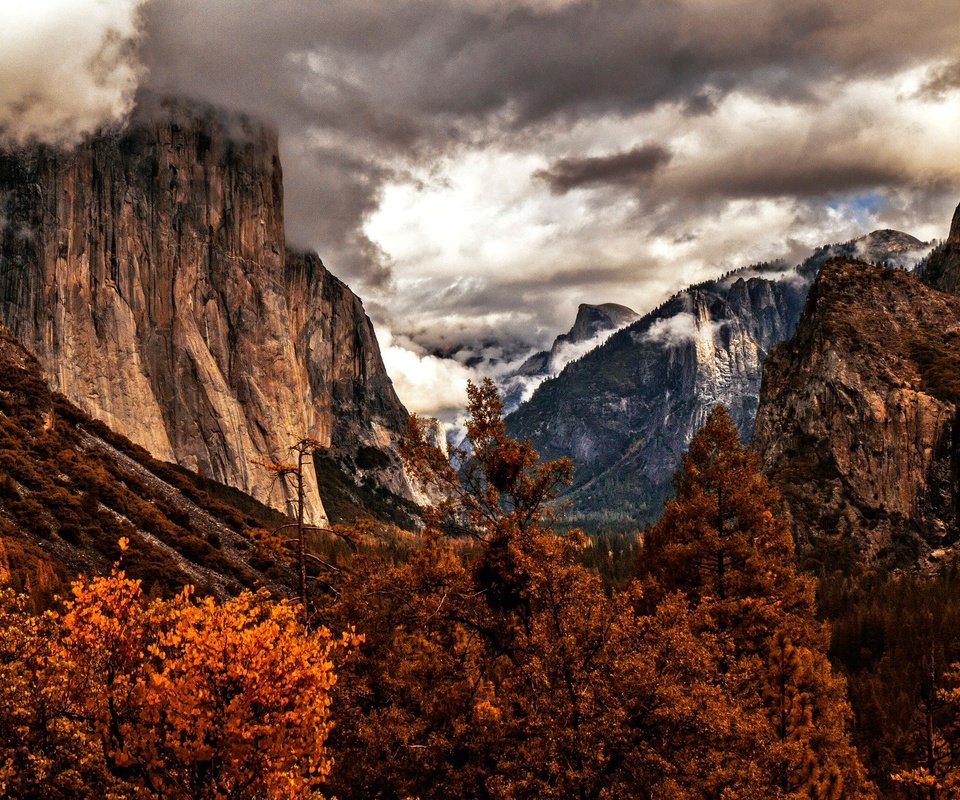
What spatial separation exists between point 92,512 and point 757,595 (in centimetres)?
6612

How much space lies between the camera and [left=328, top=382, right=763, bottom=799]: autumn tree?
15.9m

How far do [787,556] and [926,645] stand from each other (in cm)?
9614

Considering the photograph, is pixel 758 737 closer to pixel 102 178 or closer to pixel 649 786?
pixel 649 786

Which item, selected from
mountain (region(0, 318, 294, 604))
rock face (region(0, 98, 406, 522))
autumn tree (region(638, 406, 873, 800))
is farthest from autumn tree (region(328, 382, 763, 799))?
rock face (region(0, 98, 406, 522))

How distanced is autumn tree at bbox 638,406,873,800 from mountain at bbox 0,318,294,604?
26367 millimetres

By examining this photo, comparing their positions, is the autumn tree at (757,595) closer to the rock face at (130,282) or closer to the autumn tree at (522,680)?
the autumn tree at (522,680)

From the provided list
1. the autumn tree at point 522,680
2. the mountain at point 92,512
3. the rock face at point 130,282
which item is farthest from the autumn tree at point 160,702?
the rock face at point 130,282

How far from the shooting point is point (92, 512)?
248 ft

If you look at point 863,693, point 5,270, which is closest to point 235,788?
point 863,693

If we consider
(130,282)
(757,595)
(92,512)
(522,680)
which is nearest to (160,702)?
(522,680)

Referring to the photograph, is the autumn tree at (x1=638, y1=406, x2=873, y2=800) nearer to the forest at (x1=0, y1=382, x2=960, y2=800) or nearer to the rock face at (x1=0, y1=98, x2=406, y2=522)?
the forest at (x1=0, y1=382, x2=960, y2=800)

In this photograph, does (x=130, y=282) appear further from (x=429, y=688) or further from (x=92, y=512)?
(x=429, y=688)

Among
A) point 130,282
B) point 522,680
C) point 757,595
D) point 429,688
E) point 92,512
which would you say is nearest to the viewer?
point 522,680

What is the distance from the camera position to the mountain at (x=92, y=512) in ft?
212
